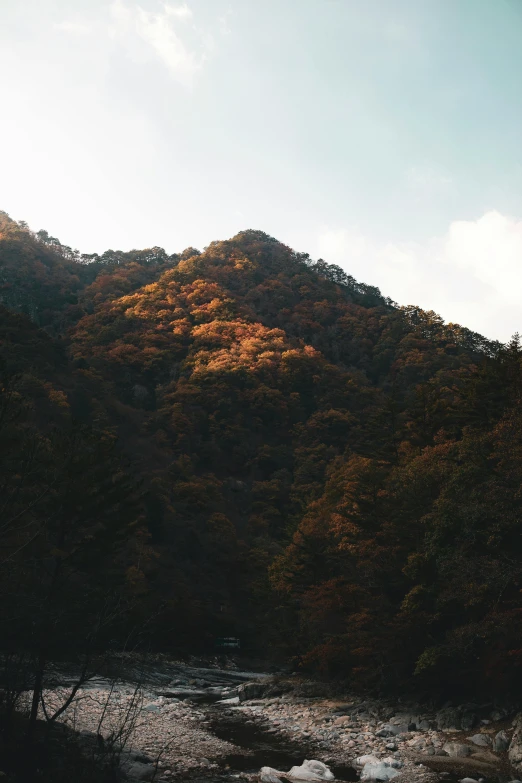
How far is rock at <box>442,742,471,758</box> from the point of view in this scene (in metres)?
16.2

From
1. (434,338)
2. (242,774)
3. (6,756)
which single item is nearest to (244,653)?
(242,774)

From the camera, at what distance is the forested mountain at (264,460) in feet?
62.6

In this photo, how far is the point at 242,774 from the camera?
14.5 m

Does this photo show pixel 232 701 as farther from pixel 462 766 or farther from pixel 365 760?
pixel 462 766

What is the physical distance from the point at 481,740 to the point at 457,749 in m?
1.31

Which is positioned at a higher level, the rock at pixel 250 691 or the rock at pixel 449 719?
the rock at pixel 449 719

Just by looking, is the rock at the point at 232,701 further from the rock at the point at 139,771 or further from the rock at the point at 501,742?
the rock at the point at 139,771

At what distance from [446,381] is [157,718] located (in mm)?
52084

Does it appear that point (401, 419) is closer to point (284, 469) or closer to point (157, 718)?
point (157, 718)

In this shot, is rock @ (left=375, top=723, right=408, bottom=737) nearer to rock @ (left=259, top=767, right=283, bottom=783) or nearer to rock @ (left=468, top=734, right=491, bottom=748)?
rock @ (left=468, top=734, right=491, bottom=748)

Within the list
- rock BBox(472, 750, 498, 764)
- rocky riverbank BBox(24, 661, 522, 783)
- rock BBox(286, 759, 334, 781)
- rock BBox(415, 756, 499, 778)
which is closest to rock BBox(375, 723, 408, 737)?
rocky riverbank BBox(24, 661, 522, 783)

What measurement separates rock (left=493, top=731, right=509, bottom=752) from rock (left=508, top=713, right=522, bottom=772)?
0.35 m

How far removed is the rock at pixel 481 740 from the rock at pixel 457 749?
2.54 ft

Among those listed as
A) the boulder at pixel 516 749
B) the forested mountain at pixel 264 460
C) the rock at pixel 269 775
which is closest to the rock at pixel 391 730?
the forested mountain at pixel 264 460
